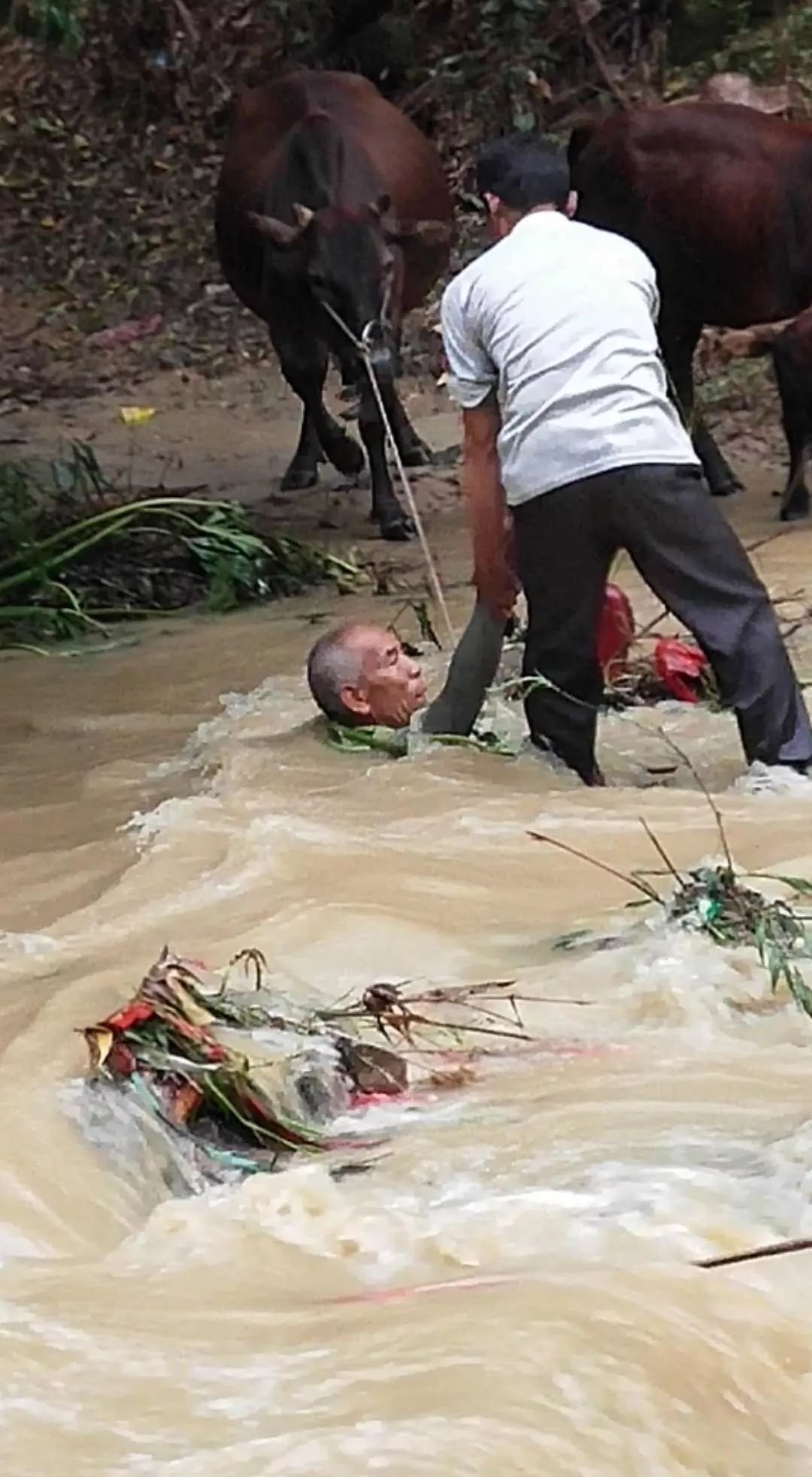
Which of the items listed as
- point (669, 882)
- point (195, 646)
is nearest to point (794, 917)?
point (669, 882)

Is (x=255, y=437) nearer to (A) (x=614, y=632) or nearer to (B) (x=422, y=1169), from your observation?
(A) (x=614, y=632)

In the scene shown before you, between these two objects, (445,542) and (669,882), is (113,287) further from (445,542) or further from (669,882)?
(669,882)

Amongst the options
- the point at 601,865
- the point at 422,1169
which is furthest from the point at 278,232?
the point at 422,1169

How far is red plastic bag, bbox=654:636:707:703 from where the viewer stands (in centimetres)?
609

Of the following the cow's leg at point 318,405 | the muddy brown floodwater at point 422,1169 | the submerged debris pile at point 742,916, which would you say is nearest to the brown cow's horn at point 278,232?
the cow's leg at point 318,405

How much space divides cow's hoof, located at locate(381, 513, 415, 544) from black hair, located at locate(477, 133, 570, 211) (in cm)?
403

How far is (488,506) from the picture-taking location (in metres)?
5.46

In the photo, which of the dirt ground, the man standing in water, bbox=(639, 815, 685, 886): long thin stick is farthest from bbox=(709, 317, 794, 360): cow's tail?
bbox=(639, 815, 685, 886): long thin stick

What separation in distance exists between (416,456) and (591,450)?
5.63 m

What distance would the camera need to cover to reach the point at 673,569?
517 cm

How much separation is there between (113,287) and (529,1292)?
45.4 ft

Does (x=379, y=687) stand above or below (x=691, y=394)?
above

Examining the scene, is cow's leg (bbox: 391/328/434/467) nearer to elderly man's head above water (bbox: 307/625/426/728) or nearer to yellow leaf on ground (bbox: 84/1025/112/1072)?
elderly man's head above water (bbox: 307/625/426/728)

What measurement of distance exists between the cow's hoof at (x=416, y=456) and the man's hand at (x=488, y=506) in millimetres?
5134
